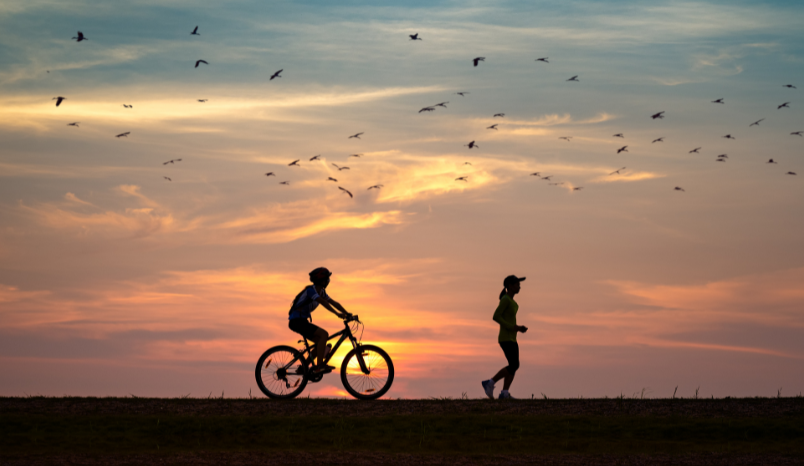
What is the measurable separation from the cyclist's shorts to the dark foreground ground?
1.22 m

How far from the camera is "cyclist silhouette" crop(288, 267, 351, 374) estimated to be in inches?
608

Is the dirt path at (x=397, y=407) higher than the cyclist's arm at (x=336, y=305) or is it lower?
lower

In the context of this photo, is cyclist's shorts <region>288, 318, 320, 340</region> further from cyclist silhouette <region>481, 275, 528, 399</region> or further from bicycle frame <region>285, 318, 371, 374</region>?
cyclist silhouette <region>481, 275, 528, 399</region>

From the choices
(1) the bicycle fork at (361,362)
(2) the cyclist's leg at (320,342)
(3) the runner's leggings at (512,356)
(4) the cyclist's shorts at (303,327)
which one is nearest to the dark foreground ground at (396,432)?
Answer: (1) the bicycle fork at (361,362)

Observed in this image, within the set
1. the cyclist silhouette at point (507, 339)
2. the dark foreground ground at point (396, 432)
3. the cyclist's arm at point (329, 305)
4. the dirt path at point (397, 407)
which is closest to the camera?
the dark foreground ground at point (396, 432)

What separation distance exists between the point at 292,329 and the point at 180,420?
9.02 ft

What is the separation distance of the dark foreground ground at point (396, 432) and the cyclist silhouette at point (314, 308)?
1016 millimetres

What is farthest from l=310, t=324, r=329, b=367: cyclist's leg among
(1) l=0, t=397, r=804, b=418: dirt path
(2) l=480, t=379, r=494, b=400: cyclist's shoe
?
(2) l=480, t=379, r=494, b=400: cyclist's shoe

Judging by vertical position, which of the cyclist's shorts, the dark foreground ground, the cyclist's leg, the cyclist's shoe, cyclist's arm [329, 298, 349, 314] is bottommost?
the dark foreground ground

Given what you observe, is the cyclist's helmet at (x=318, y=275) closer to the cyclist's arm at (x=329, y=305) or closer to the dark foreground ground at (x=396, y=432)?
the cyclist's arm at (x=329, y=305)

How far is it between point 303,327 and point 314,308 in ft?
1.39

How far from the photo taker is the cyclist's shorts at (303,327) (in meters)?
15.6

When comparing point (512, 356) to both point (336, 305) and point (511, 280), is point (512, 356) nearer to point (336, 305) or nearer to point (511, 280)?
point (511, 280)

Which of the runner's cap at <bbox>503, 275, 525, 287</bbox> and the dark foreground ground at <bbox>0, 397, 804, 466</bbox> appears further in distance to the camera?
the runner's cap at <bbox>503, 275, 525, 287</bbox>
